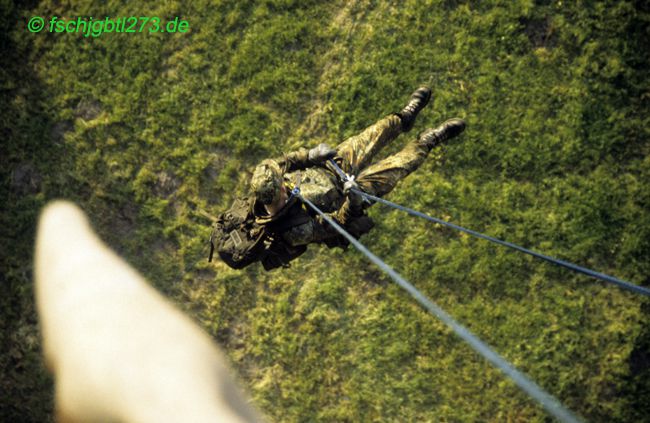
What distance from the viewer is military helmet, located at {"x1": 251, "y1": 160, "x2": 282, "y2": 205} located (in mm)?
4742

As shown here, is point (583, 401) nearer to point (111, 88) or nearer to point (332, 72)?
point (332, 72)

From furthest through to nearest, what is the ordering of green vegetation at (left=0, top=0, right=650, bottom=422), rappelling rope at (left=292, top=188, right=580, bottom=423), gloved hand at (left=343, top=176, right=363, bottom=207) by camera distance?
green vegetation at (left=0, top=0, right=650, bottom=422) < gloved hand at (left=343, top=176, right=363, bottom=207) < rappelling rope at (left=292, top=188, right=580, bottom=423)

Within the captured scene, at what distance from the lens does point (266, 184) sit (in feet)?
15.5

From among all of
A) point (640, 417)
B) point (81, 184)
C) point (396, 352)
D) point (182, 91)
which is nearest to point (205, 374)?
point (396, 352)

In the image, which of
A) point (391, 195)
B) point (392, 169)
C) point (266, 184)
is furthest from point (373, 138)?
point (266, 184)

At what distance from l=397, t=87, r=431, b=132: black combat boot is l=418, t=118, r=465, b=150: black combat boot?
11.0 inches

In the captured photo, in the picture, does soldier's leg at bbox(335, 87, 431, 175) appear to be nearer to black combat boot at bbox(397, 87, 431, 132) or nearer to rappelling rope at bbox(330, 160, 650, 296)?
black combat boot at bbox(397, 87, 431, 132)

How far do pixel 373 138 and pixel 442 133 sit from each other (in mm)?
1040

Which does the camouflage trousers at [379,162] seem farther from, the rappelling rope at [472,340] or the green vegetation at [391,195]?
the green vegetation at [391,195]

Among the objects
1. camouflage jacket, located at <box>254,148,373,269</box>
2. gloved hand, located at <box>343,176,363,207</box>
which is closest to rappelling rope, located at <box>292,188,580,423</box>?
camouflage jacket, located at <box>254,148,373,269</box>

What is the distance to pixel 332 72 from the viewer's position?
720cm

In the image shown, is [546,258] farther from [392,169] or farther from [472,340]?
[392,169]

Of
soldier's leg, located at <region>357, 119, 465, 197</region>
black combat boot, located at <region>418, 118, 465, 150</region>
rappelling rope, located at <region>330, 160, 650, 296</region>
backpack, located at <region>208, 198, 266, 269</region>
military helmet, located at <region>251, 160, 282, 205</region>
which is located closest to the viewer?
rappelling rope, located at <region>330, 160, 650, 296</region>

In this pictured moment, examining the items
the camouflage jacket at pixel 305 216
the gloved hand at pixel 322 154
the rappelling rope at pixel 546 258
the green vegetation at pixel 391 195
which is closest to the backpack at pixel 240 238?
the camouflage jacket at pixel 305 216
